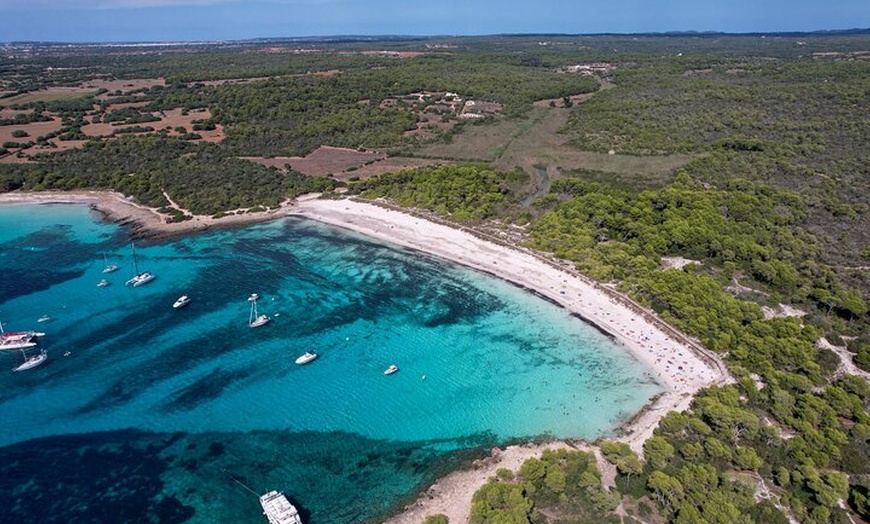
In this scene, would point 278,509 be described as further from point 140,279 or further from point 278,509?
point 140,279

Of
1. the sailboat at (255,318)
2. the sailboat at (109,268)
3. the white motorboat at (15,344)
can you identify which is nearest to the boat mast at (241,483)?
the sailboat at (255,318)

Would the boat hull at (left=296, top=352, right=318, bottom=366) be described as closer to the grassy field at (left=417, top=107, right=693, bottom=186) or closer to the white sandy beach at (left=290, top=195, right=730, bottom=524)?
the white sandy beach at (left=290, top=195, right=730, bottom=524)

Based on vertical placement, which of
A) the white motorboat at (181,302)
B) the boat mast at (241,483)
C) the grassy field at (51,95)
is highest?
the grassy field at (51,95)

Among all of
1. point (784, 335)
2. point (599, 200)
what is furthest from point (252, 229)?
point (784, 335)

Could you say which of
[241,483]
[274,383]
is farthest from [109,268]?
[241,483]

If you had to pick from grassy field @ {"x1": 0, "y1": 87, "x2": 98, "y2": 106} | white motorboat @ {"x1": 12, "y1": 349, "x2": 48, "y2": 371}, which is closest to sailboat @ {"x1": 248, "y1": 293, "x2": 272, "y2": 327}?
white motorboat @ {"x1": 12, "y1": 349, "x2": 48, "y2": 371}

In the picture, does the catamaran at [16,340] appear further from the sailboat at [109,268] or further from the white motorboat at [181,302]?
the sailboat at [109,268]

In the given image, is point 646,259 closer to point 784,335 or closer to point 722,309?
point 722,309
